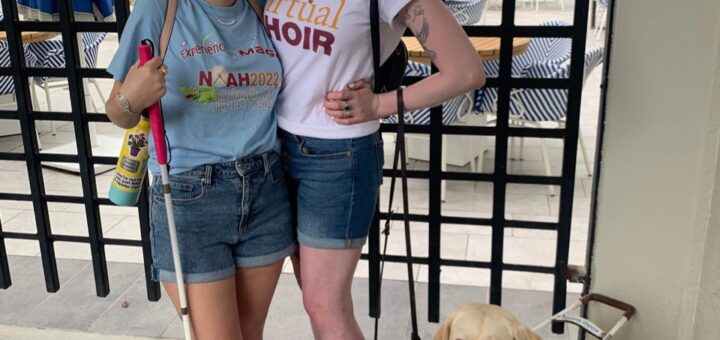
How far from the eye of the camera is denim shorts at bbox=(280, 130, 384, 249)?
79.4 inches

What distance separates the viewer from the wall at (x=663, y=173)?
7.10ft

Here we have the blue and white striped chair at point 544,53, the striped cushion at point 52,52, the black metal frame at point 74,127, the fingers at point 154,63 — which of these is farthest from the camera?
the striped cushion at point 52,52

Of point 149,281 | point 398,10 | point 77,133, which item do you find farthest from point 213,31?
point 149,281

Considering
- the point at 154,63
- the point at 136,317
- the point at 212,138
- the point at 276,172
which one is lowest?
the point at 136,317

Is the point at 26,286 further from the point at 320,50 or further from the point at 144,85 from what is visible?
the point at 320,50

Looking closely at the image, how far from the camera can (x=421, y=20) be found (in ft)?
6.10

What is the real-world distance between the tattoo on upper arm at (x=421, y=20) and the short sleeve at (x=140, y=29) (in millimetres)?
636

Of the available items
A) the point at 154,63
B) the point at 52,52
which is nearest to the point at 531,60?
the point at 154,63

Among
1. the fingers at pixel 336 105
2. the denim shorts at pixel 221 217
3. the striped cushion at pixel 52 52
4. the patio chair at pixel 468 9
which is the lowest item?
the denim shorts at pixel 221 217

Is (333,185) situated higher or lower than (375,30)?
lower

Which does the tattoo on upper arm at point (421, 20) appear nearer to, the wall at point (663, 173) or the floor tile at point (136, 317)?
the wall at point (663, 173)

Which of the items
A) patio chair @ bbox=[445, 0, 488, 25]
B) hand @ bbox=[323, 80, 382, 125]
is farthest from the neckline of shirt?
patio chair @ bbox=[445, 0, 488, 25]

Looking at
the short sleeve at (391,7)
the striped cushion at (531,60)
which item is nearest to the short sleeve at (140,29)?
the short sleeve at (391,7)

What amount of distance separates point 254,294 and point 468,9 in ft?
12.1
